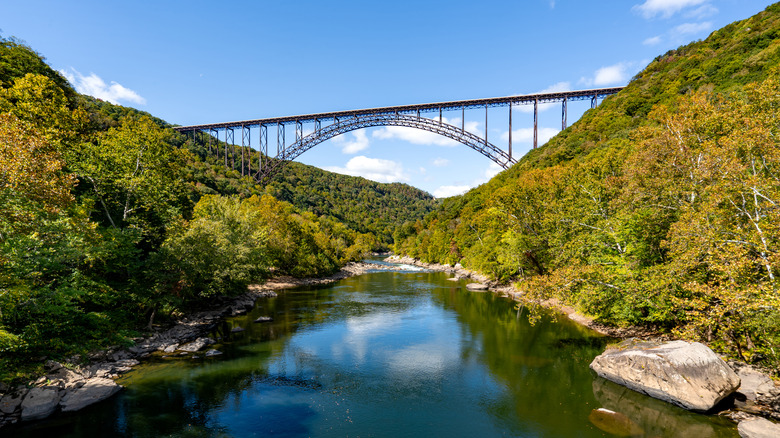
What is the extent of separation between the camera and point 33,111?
13711 mm

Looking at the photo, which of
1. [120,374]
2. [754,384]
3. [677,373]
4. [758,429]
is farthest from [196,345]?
[754,384]

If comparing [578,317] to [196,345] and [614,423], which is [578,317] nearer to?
[614,423]

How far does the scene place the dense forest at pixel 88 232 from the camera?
8609 millimetres

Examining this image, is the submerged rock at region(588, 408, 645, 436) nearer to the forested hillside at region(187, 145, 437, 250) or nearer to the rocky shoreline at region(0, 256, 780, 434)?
the rocky shoreline at region(0, 256, 780, 434)

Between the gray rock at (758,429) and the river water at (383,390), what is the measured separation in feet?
1.17

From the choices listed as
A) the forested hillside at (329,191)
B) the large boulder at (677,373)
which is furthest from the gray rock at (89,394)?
the forested hillside at (329,191)

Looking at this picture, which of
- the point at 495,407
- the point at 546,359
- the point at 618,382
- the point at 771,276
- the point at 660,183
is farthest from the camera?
the point at 546,359

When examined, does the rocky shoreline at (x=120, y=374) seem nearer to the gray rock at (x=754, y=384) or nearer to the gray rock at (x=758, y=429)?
the gray rock at (x=754, y=384)

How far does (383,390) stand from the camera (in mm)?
12023

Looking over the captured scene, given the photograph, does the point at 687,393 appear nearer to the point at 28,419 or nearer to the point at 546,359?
the point at 546,359

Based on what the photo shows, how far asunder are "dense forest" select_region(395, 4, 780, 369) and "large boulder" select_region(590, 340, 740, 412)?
849mm

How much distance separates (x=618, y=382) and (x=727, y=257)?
18.7 ft

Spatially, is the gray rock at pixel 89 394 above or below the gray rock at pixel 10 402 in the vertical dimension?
below

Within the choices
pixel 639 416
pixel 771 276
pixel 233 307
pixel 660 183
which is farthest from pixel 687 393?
pixel 233 307
